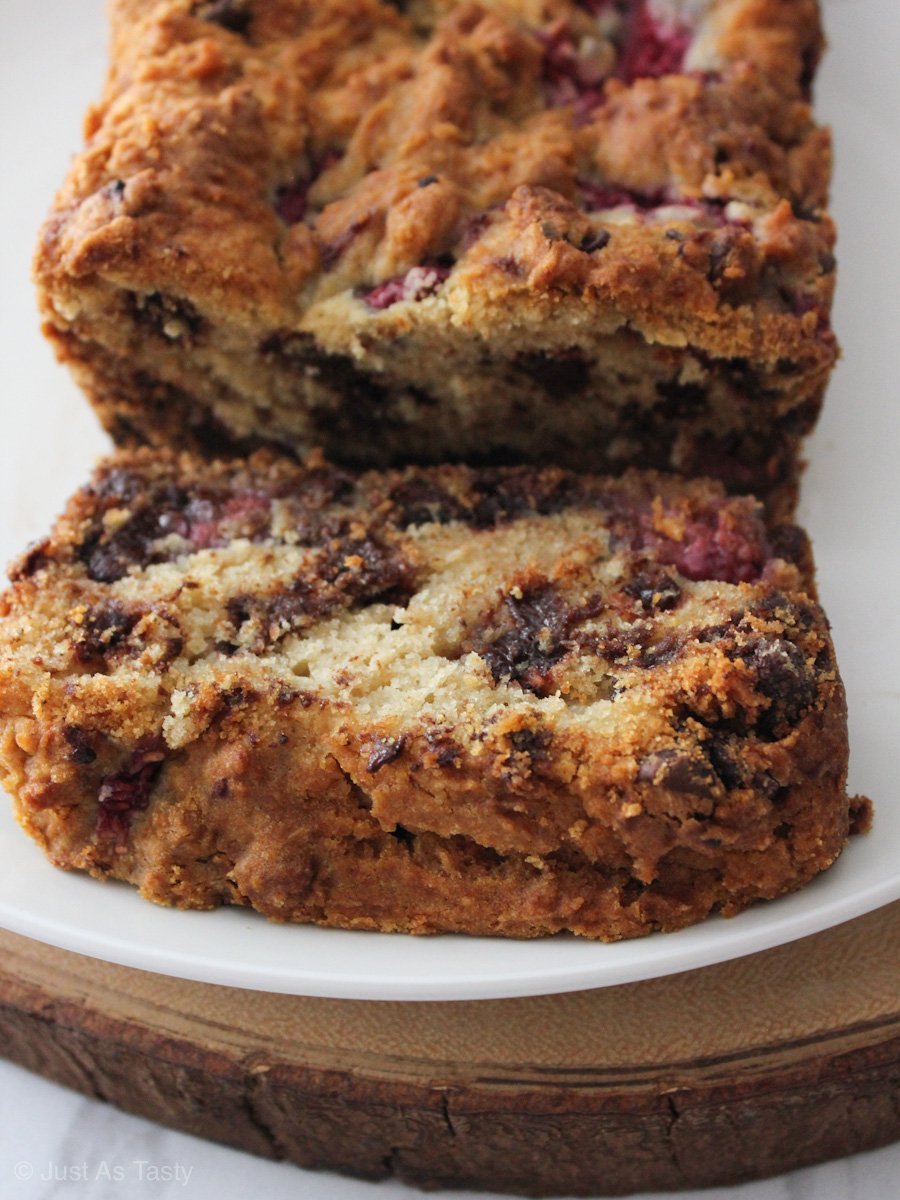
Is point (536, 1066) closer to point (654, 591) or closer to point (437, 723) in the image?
point (437, 723)

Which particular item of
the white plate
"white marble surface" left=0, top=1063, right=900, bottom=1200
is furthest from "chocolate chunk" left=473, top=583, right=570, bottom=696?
"white marble surface" left=0, top=1063, right=900, bottom=1200

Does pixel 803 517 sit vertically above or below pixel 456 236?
below

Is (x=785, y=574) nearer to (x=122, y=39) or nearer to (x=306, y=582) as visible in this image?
(x=306, y=582)

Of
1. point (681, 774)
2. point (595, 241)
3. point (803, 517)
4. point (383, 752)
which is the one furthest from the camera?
point (803, 517)

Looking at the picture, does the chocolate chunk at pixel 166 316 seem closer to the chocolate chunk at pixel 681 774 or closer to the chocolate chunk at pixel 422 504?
the chocolate chunk at pixel 422 504

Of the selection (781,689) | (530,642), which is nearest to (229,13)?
(530,642)

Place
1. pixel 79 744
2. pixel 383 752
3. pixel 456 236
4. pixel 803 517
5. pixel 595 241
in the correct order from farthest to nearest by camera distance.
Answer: pixel 803 517
pixel 456 236
pixel 595 241
pixel 79 744
pixel 383 752
